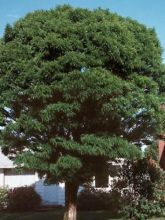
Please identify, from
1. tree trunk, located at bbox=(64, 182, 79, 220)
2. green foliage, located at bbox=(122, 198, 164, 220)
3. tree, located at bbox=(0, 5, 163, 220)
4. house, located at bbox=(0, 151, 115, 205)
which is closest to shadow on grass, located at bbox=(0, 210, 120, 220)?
green foliage, located at bbox=(122, 198, 164, 220)

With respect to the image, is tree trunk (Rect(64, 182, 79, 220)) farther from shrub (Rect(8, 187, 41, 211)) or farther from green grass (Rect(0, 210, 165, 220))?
shrub (Rect(8, 187, 41, 211))

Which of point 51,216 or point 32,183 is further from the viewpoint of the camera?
point 32,183

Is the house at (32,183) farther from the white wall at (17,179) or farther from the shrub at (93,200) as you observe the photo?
the shrub at (93,200)

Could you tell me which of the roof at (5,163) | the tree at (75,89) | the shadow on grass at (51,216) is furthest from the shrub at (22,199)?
the tree at (75,89)

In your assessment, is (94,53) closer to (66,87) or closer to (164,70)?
(66,87)

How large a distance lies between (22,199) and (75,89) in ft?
47.3

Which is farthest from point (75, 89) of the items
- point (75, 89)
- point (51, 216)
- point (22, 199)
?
point (22, 199)

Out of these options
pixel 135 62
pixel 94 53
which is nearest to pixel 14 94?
pixel 94 53

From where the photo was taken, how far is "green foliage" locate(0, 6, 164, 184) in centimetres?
1696

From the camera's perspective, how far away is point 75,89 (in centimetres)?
1658

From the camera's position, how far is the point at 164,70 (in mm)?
19219

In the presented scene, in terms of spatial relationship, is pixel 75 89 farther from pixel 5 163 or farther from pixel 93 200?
pixel 5 163

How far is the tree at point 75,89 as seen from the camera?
1695 cm

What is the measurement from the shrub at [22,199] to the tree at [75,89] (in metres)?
10.8
